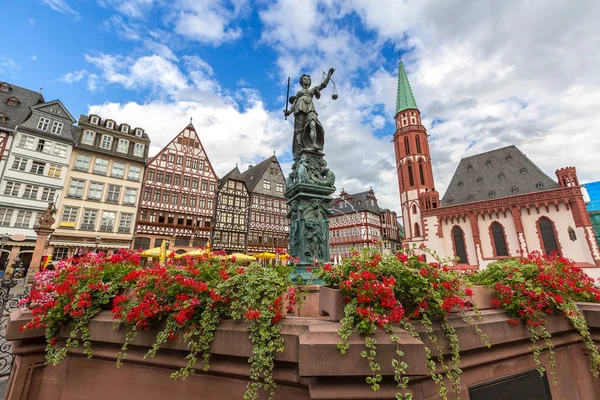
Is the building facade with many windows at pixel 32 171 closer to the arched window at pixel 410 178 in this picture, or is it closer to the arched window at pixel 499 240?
the arched window at pixel 410 178

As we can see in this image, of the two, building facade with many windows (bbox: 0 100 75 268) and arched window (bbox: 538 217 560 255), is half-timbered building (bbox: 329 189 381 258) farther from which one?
building facade with many windows (bbox: 0 100 75 268)

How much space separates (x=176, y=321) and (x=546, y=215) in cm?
3928

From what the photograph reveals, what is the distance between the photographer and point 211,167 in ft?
117

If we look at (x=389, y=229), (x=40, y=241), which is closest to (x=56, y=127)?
(x=40, y=241)

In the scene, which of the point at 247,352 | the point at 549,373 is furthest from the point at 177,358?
the point at 549,373

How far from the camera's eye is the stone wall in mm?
1992

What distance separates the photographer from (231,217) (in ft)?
119

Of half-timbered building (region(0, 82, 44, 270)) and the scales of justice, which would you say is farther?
half-timbered building (region(0, 82, 44, 270))

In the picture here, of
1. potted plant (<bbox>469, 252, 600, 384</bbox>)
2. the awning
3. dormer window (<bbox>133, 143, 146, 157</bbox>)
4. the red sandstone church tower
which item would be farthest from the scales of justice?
the red sandstone church tower

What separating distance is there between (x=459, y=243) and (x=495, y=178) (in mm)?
10163

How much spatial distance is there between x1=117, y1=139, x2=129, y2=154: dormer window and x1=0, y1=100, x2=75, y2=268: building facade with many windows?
4299mm

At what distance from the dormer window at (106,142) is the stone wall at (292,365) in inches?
1328

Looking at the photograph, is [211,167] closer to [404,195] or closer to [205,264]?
[404,195]

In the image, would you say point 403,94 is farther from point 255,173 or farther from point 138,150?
point 138,150
